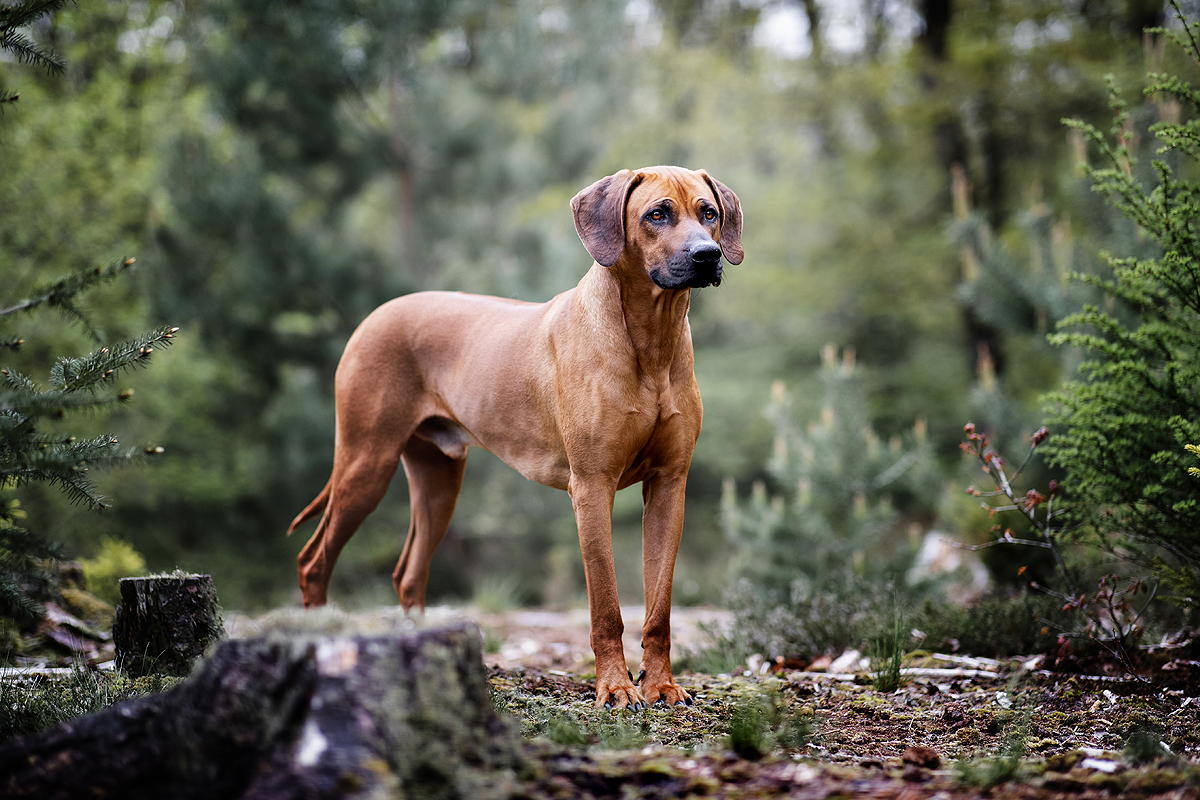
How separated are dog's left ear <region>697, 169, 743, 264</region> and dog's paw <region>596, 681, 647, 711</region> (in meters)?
1.96

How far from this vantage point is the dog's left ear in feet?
12.2

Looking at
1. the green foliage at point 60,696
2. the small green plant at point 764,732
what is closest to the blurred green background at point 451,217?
the small green plant at point 764,732

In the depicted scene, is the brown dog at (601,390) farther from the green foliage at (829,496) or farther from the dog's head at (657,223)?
the green foliage at (829,496)

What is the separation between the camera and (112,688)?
3.32m

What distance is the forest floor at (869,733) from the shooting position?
2221 millimetres

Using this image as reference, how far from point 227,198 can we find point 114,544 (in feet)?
19.1

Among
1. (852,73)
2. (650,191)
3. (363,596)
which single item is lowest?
(363,596)

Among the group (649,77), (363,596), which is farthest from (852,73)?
(363,596)

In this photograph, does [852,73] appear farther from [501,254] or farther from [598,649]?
[598,649]

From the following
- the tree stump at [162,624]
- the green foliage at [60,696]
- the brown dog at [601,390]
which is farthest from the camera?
the tree stump at [162,624]

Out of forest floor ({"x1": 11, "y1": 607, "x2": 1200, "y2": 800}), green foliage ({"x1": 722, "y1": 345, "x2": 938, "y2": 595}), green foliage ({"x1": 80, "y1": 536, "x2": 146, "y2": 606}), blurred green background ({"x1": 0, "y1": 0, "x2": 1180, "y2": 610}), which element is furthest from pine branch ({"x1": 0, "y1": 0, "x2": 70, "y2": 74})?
blurred green background ({"x1": 0, "y1": 0, "x2": 1180, "y2": 610})

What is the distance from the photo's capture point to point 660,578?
3.68 m

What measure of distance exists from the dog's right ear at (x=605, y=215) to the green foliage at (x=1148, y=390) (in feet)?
7.76

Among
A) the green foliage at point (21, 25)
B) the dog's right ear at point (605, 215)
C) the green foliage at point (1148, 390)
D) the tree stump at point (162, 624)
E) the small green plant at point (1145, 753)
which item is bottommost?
the small green plant at point (1145, 753)
